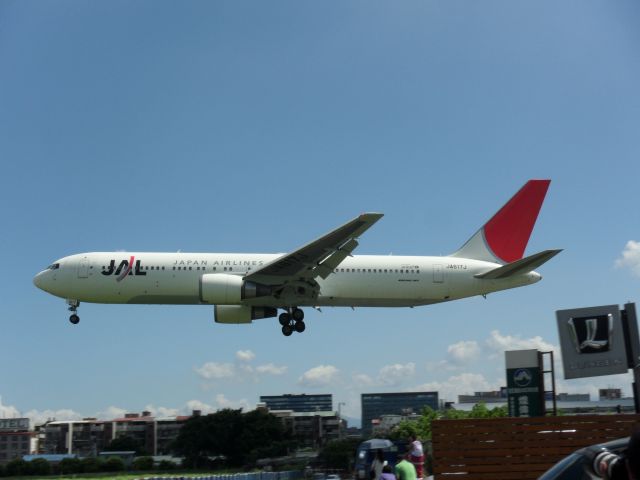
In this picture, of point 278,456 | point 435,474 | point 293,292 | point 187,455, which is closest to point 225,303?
point 293,292

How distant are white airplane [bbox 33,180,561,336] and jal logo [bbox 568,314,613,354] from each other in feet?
52.4

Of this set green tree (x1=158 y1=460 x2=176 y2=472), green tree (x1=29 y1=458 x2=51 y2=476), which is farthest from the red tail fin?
green tree (x1=29 y1=458 x2=51 y2=476)

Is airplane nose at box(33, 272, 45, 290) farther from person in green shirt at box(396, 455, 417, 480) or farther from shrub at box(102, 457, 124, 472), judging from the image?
person in green shirt at box(396, 455, 417, 480)

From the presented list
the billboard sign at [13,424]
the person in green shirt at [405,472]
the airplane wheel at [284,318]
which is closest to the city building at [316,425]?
the billboard sign at [13,424]

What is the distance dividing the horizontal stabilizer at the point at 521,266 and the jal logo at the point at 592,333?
1375cm

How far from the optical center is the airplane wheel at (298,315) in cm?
3547

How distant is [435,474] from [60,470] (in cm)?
3245

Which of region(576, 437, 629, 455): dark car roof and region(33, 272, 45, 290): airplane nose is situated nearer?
region(576, 437, 629, 455): dark car roof

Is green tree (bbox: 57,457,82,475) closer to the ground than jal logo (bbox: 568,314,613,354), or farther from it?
closer to the ground

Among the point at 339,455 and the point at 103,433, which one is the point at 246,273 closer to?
the point at 339,455

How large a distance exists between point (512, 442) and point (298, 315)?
2183 centimetres

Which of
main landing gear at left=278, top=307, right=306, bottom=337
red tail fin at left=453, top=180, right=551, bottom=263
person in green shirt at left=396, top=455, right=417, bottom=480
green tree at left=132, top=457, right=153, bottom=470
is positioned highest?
red tail fin at left=453, top=180, right=551, bottom=263

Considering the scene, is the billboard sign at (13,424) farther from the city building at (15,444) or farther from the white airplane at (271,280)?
the white airplane at (271,280)

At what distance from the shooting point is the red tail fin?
37.3 metres
